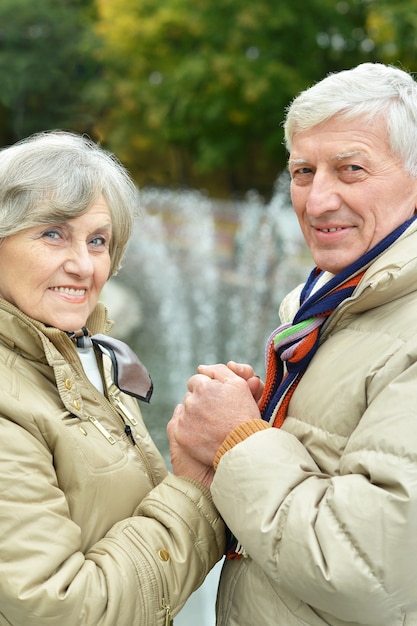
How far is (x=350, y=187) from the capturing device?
6.16ft

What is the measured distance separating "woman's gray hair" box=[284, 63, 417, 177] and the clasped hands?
699 mm

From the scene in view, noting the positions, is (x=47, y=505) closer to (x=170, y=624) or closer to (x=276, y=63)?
(x=170, y=624)

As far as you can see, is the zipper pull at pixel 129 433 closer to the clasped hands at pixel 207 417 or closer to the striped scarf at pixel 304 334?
the clasped hands at pixel 207 417

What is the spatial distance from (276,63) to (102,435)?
920 inches

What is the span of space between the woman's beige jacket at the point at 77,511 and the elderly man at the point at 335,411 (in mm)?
148

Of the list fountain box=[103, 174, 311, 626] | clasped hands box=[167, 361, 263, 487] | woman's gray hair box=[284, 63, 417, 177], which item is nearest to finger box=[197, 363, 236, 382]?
clasped hands box=[167, 361, 263, 487]

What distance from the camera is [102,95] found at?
87.4 feet

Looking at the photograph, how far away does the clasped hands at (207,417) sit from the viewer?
1.87m

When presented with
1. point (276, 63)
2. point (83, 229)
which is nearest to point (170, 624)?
point (83, 229)

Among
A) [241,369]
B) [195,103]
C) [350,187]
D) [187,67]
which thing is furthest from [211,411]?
[195,103]

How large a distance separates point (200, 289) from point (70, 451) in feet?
46.9

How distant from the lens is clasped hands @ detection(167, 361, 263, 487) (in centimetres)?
187

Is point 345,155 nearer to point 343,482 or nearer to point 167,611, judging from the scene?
point 343,482

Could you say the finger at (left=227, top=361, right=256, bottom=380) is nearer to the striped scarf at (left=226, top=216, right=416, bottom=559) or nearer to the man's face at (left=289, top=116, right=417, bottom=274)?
the striped scarf at (left=226, top=216, right=416, bottom=559)
